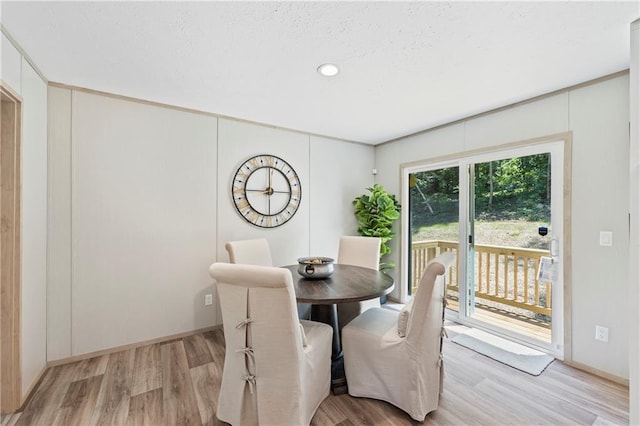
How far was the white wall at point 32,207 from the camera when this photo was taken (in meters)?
1.86

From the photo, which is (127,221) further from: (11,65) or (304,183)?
(304,183)

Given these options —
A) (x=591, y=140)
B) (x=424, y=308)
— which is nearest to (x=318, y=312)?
(x=424, y=308)

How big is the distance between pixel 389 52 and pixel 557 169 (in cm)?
193

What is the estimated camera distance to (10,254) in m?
1.81

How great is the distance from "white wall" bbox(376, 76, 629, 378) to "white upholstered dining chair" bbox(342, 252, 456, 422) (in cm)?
137

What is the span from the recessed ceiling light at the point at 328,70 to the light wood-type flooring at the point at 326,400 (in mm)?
2383

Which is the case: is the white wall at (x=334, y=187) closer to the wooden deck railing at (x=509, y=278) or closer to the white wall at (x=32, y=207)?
the wooden deck railing at (x=509, y=278)

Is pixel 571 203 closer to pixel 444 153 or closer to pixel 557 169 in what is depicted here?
pixel 557 169

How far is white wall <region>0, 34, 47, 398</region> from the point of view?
6.12 ft

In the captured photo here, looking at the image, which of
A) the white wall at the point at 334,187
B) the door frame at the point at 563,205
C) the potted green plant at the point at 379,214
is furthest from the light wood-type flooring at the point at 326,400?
the white wall at the point at 334,187

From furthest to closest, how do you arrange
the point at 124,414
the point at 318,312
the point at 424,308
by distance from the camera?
the point at 318,312, the point at 124,414, the point at 424,308

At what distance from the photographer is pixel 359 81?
2.29 meters

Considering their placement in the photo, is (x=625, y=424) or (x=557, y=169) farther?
(x=557, y=169)

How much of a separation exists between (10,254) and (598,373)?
435 centimetres
